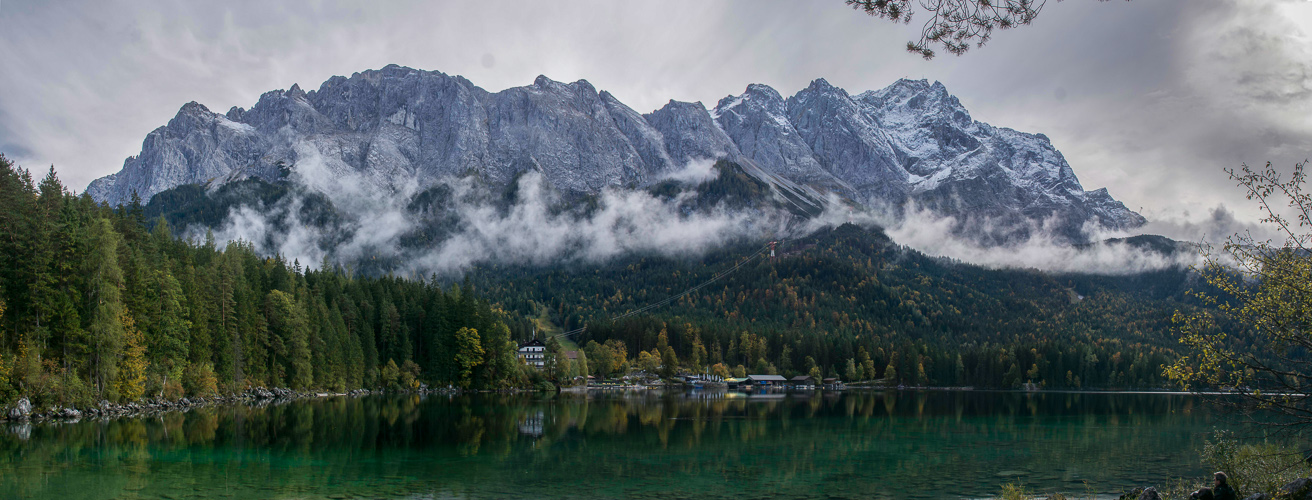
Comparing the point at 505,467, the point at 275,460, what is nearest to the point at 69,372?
the point at 275,460

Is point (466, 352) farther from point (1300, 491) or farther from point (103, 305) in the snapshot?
point (1300, 491)

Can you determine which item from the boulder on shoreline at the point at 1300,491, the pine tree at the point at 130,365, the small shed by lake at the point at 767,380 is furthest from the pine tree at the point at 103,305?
→ the small shed by lake at the point at 767,380

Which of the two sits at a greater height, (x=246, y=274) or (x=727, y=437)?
(x=246, y=274)

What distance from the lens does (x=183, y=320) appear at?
68875 millimetres

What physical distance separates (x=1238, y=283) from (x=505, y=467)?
2863 cm

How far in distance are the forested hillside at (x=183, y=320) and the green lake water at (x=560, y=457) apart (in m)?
6.39

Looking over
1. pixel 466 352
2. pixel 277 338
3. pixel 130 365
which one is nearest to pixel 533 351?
pixel 466 352

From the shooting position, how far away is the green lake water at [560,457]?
28312mm

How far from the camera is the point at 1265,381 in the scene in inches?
560

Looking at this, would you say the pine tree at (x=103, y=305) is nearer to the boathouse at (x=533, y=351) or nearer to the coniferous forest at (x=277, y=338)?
the coniferous forest at (x=277, y=338)

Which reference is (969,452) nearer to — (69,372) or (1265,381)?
(1265,381)

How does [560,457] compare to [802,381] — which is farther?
[802,381]

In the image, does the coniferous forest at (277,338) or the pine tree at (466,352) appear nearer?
the coniferous forest at (277,338)

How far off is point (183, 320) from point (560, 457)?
50212mm
